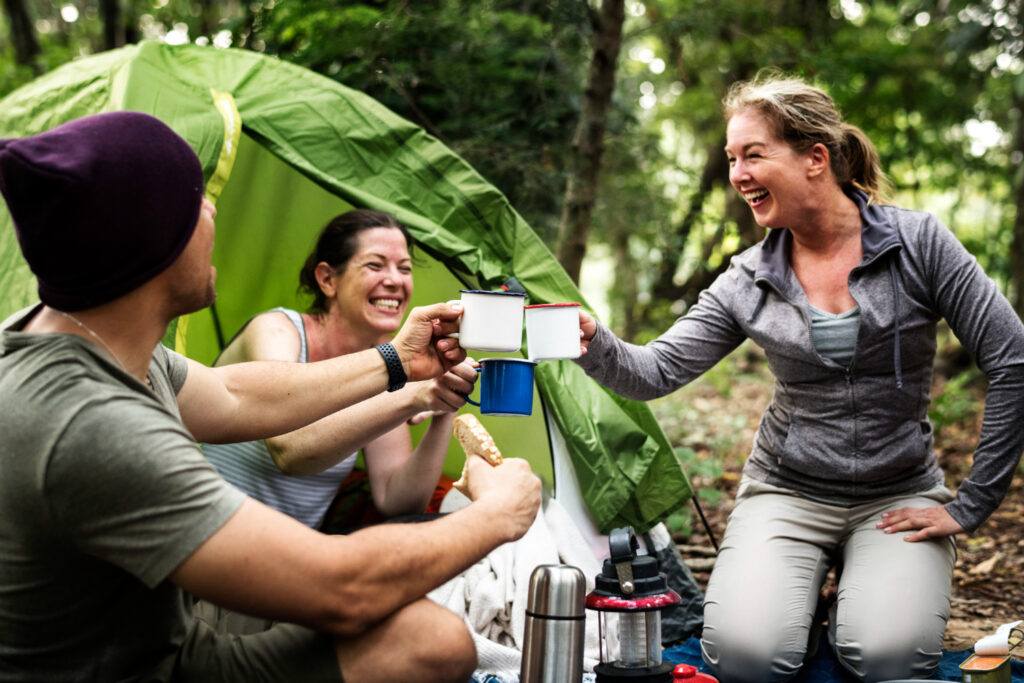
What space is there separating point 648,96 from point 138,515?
266 inches

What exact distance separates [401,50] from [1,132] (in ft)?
5.97

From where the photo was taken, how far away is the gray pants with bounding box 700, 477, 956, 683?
228 centimetres

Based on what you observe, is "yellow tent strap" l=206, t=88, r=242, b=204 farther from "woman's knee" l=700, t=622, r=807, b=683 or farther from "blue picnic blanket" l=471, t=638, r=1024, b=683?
"woman's knee" l=700, t=622, r=807, b=683

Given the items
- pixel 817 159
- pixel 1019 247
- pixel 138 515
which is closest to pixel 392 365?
pixel 138 515

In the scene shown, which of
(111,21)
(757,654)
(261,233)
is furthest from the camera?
(111,21)

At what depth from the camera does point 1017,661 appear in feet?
7.95

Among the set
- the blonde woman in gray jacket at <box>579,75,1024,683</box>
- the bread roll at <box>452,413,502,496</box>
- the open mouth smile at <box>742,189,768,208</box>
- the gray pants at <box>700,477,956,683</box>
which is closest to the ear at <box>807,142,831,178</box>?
the blonde woman in gray jacket at <box>579,75,1024,683</box>

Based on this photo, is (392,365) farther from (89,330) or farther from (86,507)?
(86,507)

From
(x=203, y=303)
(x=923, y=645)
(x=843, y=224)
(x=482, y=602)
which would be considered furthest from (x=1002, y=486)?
(x=203, y=303)

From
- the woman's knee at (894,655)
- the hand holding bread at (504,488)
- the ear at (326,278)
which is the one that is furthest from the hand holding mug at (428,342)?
the woman's knee at (894,655)

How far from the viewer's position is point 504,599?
257 centimetres

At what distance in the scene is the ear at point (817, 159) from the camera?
8.27ft

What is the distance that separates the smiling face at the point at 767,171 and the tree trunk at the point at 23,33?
6.05 m

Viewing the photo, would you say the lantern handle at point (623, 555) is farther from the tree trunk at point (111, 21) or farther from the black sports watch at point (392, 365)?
the tree trunk at point (111, 21)
